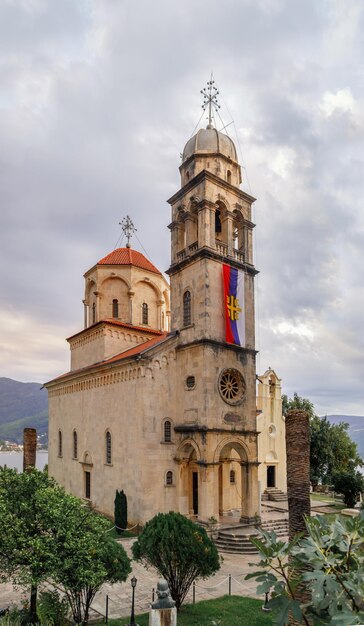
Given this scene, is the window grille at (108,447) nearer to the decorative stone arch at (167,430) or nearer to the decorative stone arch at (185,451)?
the decorative stone arch at (167,430)

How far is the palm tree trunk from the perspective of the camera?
1497 centimetres

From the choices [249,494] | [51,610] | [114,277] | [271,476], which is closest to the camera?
[51,610]

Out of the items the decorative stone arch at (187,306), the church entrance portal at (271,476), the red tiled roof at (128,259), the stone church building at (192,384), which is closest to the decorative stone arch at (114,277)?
Answer: the red tiled roof at (128,259)

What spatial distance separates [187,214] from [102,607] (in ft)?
73.1

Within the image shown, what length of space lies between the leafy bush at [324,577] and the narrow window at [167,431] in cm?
2210

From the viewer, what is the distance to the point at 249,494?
90.2 feet

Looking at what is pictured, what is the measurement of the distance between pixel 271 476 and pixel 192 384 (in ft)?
53.9

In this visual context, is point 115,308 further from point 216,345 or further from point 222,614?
point 222,614

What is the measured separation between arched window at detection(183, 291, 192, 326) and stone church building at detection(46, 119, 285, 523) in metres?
0.07

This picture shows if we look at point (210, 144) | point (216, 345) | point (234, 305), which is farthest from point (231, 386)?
point (210, 144)

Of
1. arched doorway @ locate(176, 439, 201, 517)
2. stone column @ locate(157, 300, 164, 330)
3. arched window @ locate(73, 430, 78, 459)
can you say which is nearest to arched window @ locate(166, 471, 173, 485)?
arched doorway @ locate(176, 439, 201, 517)

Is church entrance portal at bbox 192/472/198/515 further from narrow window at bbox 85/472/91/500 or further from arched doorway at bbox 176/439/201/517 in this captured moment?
narrow window at bbox 85/472/91/500

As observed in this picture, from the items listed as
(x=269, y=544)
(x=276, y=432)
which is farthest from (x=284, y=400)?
(x=269, y=544)

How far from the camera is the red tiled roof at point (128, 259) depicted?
39.5 metres
